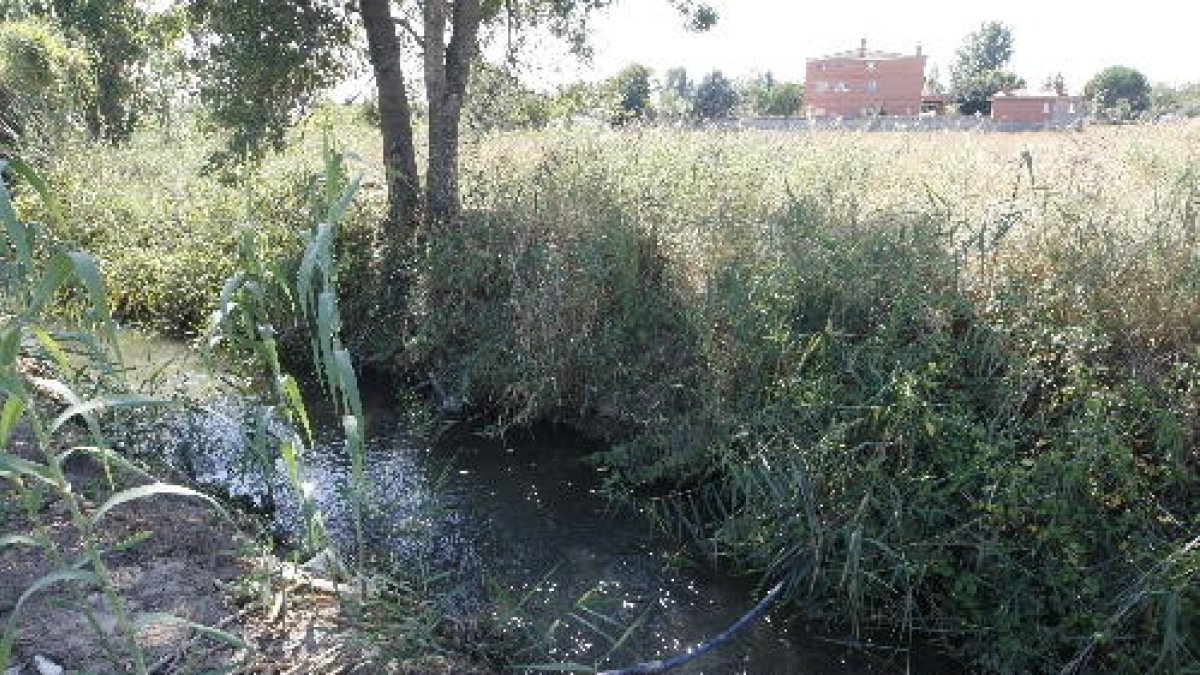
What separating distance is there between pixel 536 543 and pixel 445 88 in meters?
5.21

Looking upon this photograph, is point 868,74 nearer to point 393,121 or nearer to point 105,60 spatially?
point 105,60

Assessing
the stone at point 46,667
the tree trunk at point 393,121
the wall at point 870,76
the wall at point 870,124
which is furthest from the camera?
the wall at point 870,76

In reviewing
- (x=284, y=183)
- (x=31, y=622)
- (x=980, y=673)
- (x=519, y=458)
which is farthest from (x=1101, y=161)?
(x=284, y=183)

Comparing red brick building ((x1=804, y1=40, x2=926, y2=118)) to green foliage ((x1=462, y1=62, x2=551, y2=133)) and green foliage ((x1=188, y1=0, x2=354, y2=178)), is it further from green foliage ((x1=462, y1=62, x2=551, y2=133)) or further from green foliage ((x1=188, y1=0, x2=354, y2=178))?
green foliage ((x1=188, y1=0, x2=354, y2=178))

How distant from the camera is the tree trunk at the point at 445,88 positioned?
8.04 m

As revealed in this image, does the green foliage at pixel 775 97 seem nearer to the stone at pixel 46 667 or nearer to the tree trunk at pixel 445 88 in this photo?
the tree trunk at pixel 445 88

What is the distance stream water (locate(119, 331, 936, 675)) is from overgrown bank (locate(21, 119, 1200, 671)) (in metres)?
0.24

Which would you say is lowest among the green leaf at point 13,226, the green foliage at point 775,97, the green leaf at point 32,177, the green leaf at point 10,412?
the green leaf at point 10,412

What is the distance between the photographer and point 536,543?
4.71 m

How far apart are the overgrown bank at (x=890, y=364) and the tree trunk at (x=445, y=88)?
0.82m

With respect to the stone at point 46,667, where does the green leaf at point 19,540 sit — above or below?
above

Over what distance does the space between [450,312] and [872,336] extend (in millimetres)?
3607

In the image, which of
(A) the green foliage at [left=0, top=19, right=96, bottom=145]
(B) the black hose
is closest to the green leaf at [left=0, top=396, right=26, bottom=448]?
(B) the black hose

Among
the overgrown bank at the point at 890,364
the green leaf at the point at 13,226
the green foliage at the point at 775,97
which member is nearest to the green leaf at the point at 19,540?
the green leaf at the point at 13,226
